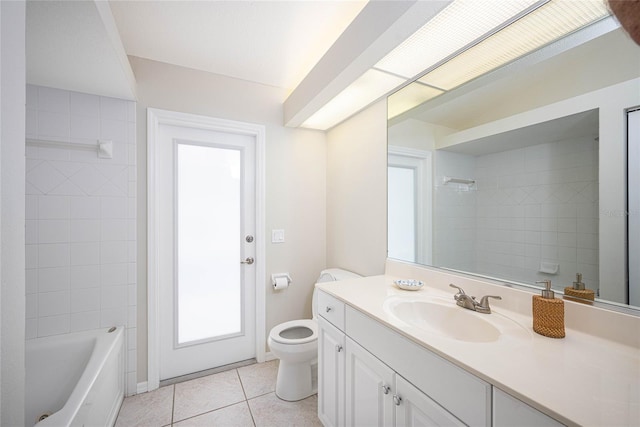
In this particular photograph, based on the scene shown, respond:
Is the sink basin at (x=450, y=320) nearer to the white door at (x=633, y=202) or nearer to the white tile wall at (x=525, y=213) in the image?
the white tile wall at (x=525, y=213)

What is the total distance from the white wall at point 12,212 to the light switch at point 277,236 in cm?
179

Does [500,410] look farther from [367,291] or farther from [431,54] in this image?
[431,54]

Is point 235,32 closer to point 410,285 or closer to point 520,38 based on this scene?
point 520,38

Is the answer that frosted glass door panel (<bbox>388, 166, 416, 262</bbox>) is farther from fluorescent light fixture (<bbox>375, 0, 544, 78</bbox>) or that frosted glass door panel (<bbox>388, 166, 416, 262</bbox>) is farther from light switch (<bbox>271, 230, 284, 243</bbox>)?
light switch (<bbox>271, 230, 284, 243</bbox>)

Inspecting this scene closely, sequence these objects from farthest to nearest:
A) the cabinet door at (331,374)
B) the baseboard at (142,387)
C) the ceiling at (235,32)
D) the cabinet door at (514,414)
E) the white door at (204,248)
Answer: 1. the white door at (204,248)
2. the baseboard at (142,387)
3. the ceiling at (235,32)
4. the cabinet door at (331,374)
5. the cabinet door at (514,414)

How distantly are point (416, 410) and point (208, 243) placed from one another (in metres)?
1.83

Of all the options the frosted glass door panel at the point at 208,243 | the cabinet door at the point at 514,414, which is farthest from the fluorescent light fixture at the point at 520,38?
the frosted glass door panel at the point at 208,243

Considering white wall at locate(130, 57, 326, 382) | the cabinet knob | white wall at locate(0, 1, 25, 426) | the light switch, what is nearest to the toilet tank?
white wall at locate(130, 57, 326, 382)

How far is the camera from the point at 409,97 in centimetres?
168

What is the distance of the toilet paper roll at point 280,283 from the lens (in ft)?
7.37

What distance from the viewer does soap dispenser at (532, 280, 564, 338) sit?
0.87 metres

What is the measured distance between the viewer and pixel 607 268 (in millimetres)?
911

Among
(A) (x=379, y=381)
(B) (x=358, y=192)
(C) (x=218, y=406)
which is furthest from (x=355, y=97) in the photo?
(C) (x=218, y=406)

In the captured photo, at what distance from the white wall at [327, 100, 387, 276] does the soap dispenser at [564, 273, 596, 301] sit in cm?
99
